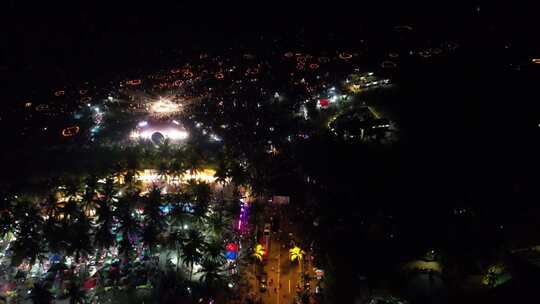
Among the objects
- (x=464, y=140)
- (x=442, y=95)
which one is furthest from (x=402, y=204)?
(x=442, y=95)

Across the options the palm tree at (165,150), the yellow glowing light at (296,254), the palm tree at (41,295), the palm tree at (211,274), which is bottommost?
the palm tree at (41,295)

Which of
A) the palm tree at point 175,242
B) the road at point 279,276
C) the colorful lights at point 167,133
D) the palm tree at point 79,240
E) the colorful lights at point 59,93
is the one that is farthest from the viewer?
the colorful lights at point 59,93

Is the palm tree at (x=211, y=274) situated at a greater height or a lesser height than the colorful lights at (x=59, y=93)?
lesser

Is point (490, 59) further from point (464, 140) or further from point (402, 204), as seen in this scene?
point (402, 204)

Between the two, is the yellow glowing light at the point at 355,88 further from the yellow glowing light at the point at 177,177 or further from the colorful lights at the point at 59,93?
the colorful lights at the point at 59,93

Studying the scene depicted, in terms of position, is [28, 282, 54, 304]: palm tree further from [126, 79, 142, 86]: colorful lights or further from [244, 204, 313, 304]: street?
[126, 79, 142, 86]: colorful lights

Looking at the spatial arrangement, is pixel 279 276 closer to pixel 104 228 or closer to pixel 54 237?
pixel 104 228

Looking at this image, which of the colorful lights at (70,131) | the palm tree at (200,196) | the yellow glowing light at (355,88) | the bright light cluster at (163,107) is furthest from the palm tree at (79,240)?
the yellow glowing light at (355,88)

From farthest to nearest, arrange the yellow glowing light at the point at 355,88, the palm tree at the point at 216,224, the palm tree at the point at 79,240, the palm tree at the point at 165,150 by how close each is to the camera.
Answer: the yellow glowing light at the point at 355,88
the palm tree at the point at 165,150
the palm tree at the point at 216,224
the palm tree at the point at 79,240
